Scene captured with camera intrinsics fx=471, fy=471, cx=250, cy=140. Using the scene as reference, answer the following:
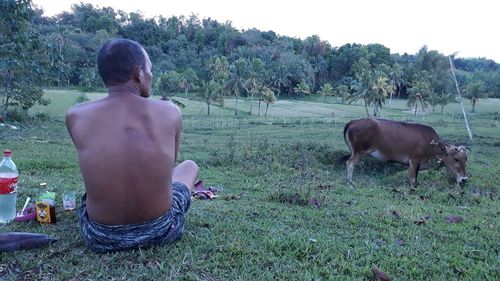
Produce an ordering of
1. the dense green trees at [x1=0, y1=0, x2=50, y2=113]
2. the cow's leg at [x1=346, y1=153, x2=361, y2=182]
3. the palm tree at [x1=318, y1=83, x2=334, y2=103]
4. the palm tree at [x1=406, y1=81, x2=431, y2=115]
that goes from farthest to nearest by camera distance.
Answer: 1. the palm tree at [x1=318, y1=83, x2=334, y2=103]
2. the palm tree at [x1=406, y1=81, x2=431, y2=115]
3. the cow's leg at [x1=346, y1=153, x2=361, y2=182]
4. the dense green trees at [x1=0, y1=0, x2=50, y2=113]

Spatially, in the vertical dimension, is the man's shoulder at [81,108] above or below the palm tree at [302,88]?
above

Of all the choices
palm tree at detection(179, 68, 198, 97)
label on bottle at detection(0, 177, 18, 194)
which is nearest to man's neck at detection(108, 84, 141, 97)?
label on bottle at detection(0, 177, 18, 194)

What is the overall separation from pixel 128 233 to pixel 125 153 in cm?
55

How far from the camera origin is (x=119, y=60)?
3043 millimetres

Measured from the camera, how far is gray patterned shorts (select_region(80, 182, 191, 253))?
3072 mm

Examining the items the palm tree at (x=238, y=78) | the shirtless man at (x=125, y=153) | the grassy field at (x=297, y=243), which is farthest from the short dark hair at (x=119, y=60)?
the palm tree at (x=238, y=78)

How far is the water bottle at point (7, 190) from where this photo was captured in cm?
385

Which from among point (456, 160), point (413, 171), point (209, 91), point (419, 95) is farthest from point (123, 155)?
point (419, 95)

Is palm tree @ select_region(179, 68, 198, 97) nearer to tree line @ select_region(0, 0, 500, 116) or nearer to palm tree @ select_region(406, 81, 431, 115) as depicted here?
tree line @ select_region(0, 0, 500, 116)

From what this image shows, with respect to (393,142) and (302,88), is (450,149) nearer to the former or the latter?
(393,142)

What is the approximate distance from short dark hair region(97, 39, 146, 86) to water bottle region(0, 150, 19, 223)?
1465 mm

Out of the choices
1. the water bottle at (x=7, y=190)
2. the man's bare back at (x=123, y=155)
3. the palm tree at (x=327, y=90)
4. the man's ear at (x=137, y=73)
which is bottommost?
the palm tree at (x=327, y=90)

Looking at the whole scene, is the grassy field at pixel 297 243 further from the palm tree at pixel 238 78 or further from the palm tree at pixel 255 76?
the palm tree at pixel 255 76

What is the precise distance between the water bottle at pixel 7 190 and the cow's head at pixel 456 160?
8630 millimetres
